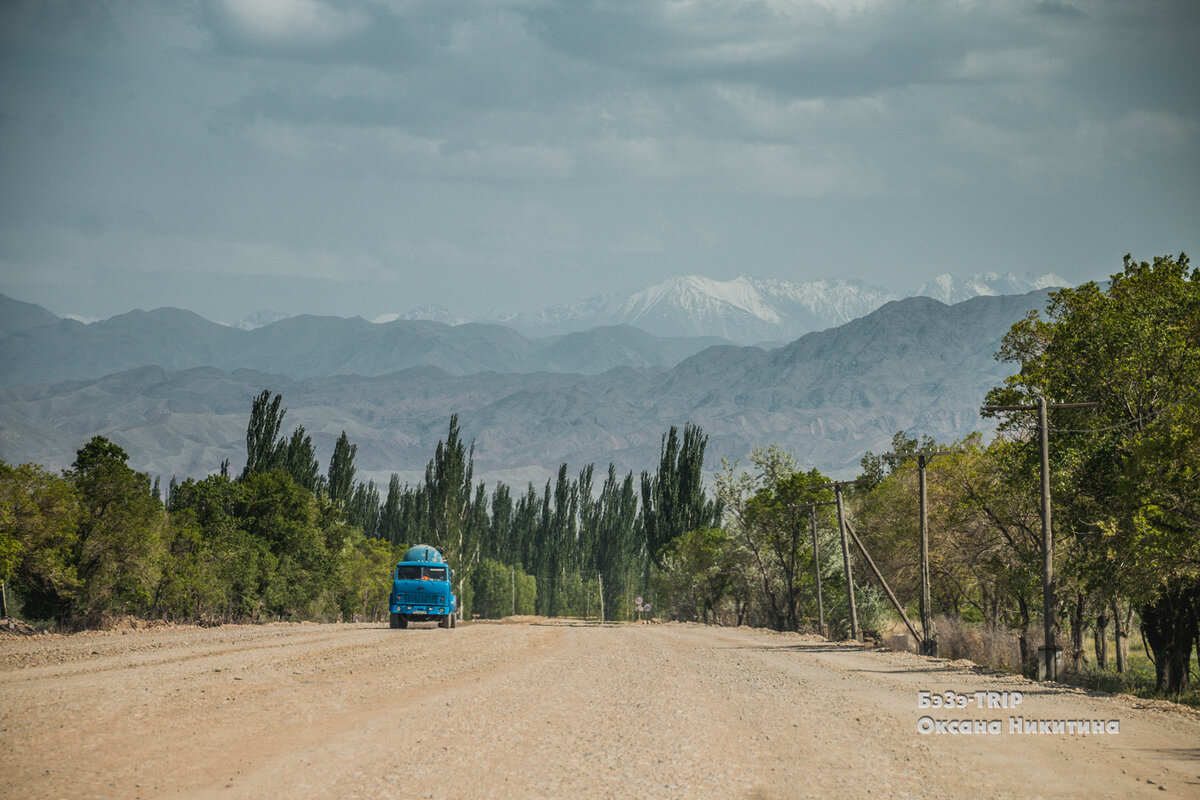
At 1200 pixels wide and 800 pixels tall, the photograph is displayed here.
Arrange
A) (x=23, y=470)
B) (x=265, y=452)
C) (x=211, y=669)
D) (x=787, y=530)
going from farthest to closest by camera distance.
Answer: (x=265, y=452), (x=787, y=530), (x=23, y=470), (x=211, y=669)

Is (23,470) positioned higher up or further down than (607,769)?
higher up

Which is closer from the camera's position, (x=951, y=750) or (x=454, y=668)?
(x=951, y=750)

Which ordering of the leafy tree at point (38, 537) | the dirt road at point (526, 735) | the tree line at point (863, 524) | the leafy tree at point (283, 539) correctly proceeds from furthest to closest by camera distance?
the leafy tree at point (283, 539) < the leafy tree at point (38, 537) < the tree line at point (863, 524) < the dirt road at point (526, 735)

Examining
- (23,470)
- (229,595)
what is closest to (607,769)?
(23,470)

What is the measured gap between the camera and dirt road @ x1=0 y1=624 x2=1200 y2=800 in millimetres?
11688

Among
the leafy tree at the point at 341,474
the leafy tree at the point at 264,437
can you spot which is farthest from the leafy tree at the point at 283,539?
the leafy tree at the point at 341,474

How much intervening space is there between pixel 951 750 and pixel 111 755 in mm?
11630

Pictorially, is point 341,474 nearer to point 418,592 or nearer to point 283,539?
point 283,539

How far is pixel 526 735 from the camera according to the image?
14.8 metres

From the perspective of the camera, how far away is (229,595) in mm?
52344

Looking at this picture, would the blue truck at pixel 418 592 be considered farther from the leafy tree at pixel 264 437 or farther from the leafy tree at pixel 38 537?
the leafy tree at pixel 264 437

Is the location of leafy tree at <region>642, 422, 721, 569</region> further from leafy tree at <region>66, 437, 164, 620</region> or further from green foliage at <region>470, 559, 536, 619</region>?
leafy tree at <region>66, 437, 164, 620</region>

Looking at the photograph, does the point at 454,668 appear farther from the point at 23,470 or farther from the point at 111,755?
the point at 23,470

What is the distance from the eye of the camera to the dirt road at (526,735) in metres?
11.7
